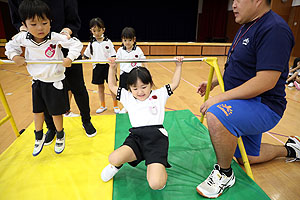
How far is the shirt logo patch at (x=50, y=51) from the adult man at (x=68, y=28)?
0.14 metres

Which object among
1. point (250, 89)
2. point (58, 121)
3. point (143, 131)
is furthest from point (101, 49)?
point (250, 89)

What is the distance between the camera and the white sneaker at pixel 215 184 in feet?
4.13

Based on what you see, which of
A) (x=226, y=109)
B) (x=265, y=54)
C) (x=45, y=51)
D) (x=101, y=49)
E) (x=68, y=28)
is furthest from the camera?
(x=101, y=49)

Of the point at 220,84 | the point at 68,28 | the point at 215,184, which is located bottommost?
the point at 215,184

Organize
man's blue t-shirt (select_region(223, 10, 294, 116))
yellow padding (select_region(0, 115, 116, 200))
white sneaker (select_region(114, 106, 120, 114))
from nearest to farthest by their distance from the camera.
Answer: man's blue t-shirt (select_region(223, 10, 294, 116)) → yellow padding (select_region(0, 115, 116, 200)) → white sneaker (select_region(114, 106, 120, 114))

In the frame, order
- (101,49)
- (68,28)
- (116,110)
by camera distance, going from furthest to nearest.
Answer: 1. (116,110)
2. (101,49)
3. (68,28)

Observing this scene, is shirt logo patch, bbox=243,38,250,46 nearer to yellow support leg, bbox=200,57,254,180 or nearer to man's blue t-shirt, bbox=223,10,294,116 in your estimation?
man's blue t-shirt, bbox=223,10,294,116

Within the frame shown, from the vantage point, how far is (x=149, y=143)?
51.9 inches

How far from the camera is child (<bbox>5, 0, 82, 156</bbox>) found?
1.30 meters

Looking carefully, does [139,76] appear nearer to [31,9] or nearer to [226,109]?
[226,109]

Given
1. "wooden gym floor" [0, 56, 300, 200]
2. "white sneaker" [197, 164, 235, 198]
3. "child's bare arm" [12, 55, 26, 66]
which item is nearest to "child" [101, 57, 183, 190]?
"white sneaker" [197, 164, 235, 198]

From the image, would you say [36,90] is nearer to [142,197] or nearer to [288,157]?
[142,197]

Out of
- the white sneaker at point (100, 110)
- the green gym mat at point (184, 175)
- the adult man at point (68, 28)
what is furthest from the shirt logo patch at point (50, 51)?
the white sneaker at point (100, 110)

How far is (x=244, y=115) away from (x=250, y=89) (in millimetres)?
165
